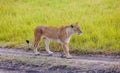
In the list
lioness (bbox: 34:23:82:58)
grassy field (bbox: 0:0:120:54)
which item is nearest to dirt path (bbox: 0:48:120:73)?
lioness (bbox: 34:23:82:58)

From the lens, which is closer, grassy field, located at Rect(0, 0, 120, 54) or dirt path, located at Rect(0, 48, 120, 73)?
dirt path, located at Rect(0, 48, 120, 73)

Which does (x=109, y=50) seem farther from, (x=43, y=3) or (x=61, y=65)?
(x=43, y=3)

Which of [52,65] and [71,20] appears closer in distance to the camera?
[52,65]

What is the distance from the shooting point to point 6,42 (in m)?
14.1

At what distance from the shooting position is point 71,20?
49.3 ft

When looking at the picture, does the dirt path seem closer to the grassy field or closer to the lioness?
the lioness

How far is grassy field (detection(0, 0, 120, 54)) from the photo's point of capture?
1266cm

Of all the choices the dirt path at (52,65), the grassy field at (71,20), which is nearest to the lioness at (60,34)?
the dirt path at (52,65)

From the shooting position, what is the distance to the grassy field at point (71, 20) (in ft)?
41.6

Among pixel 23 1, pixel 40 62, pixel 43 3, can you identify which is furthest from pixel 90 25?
pixel 23 1

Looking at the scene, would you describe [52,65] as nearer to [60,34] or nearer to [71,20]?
[60,34]

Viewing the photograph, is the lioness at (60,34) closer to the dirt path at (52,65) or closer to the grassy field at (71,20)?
the dirt path at (52,65)

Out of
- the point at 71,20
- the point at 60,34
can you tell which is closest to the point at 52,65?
the point at 60,34

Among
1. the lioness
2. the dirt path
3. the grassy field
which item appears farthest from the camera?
the grassy field
